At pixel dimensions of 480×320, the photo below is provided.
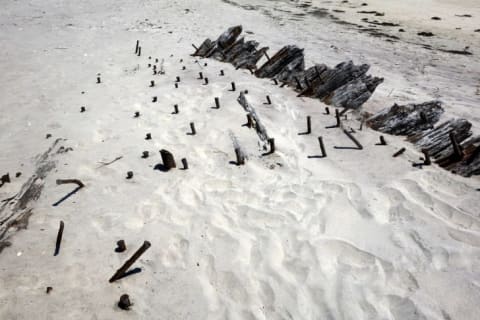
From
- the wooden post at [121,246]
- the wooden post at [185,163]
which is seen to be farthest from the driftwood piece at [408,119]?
the wooden post at [121,246]

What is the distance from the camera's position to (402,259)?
358 centimetres

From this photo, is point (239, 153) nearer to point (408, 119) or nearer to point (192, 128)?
point (192, 128)

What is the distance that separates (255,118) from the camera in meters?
6.50

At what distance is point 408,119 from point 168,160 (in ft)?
14.8

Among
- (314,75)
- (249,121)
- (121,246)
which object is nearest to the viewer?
(121,246)

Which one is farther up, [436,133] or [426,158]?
[436,133]

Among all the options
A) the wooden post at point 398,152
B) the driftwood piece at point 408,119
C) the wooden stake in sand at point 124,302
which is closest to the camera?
the wooden stake in sand at point 124,302

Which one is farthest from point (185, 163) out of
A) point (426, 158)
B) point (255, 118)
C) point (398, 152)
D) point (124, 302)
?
point (426, 158)

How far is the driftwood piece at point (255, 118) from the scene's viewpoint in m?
6.06

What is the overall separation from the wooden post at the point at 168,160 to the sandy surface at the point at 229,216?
0.54ft

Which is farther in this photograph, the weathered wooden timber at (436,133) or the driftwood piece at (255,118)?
the driftwood piece at (255,118)

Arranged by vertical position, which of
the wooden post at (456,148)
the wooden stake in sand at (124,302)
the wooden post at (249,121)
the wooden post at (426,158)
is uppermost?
the wooden post at (456,148)

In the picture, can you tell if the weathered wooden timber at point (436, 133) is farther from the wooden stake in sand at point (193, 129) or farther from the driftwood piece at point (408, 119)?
the wooden stake in sand at point (193, 129)

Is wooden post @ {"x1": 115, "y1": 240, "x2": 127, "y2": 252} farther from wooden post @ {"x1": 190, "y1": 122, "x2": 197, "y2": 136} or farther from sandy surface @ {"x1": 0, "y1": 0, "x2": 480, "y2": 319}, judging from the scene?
wooden post @ {"x1": 190, "y1": 122, "x2": 197, "y2": 136}
